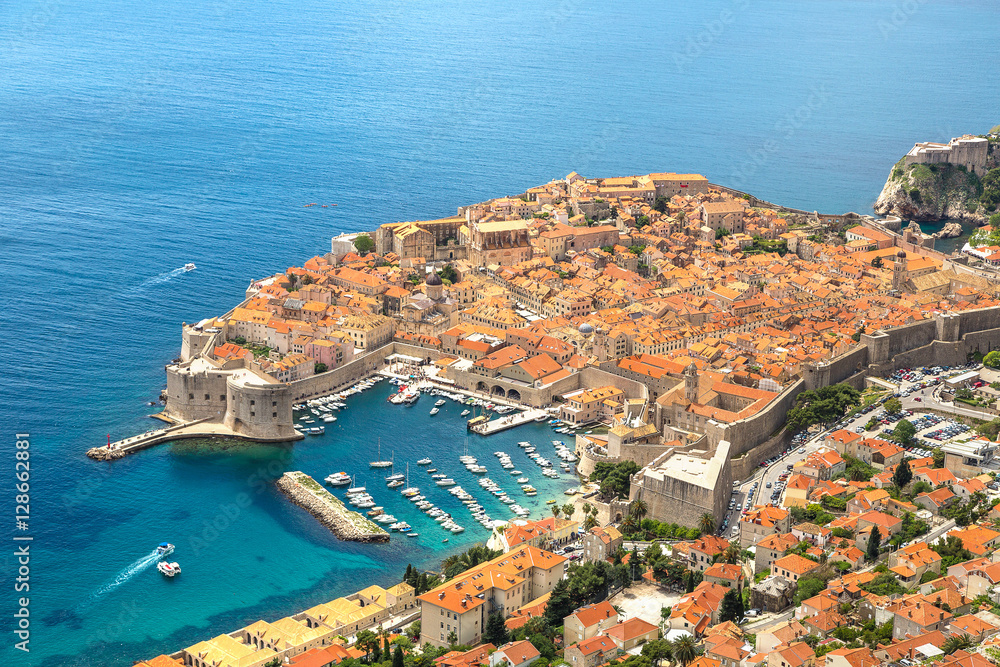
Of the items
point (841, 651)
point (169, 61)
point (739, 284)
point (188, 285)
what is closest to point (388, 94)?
point (169, 61)

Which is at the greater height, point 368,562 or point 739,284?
point 739,284

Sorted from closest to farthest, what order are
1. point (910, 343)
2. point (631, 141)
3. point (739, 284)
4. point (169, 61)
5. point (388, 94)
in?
1. point (910, 343)
2. point (739, 284)
3. point (631, 141)
4. point (388, 94)
5. point (169, 61)

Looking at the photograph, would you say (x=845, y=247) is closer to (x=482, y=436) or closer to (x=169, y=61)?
(x=482, y=436)

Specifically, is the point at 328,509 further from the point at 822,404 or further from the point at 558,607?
the point at 822,404

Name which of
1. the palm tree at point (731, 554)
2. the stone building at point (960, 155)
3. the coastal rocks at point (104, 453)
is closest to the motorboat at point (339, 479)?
the coastal rocks at point (104, 453)

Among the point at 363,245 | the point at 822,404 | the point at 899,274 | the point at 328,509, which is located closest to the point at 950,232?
the point at 899,274

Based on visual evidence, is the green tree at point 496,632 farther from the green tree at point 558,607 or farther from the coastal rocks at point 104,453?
the coastal rocks at point 104,453
